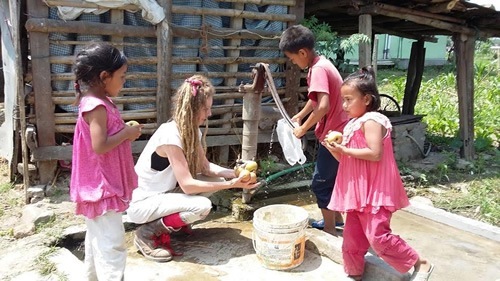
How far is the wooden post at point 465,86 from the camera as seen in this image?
7488 millimetres

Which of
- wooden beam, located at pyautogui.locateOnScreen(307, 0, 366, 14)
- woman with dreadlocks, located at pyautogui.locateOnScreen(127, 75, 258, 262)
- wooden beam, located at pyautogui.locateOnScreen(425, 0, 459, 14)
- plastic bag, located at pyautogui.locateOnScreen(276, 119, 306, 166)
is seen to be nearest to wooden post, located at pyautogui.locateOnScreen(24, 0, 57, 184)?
woman with dreadlocks, located at pyautogui.locateOnScreen(127, 75, 258, 262)

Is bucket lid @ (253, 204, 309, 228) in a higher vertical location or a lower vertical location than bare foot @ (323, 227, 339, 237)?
higher

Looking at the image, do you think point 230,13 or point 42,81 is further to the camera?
point 230,13

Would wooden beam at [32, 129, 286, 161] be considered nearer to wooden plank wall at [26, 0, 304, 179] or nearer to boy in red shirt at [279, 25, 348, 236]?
wooden plank wall at [26, 0, 304, 179]

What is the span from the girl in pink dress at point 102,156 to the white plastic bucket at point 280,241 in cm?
107

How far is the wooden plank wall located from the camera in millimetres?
4848

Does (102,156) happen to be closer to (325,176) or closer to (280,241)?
(280,241)

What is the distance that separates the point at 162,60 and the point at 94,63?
9.31 ft

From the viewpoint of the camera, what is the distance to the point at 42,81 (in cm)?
484

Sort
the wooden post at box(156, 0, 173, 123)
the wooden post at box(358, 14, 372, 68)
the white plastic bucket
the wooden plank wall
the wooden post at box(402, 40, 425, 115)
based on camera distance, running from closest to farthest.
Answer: the white plastic bucket < the wooden plank wall < the wooden post at box(156, 0, 173, 123) < the wooden post at box(358, 14, 372, 68) < the wooden post at box(402, 40, 425, 115)

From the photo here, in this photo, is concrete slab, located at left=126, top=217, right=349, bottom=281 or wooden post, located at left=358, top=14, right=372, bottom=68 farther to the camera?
wooden post, located at left=358, top=14, right=372, bottom=68

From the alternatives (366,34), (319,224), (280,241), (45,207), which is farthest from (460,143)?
(45,207)

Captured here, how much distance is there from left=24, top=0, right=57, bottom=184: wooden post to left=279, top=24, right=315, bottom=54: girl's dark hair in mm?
2669

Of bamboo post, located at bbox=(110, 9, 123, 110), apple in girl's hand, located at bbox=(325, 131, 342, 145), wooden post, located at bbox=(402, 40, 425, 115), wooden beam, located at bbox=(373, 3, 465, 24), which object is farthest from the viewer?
wooden post, located at bbox=(402, 40, 425, 115)
